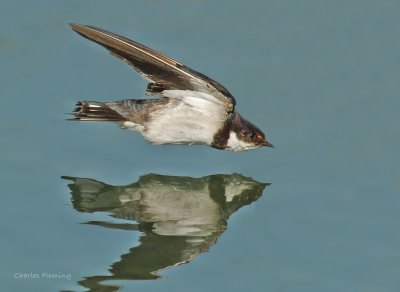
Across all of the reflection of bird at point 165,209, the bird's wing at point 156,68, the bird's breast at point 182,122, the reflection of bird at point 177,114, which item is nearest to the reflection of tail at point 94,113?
the reflection of bird at point 177,114

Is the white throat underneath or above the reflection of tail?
underneath

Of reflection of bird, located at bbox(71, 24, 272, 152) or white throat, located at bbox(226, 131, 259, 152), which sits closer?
reflection of bird, located at bbox(71, 24, 272, 152)

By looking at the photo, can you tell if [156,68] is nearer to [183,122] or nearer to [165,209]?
[183,122]

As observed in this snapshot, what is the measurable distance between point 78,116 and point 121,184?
109 cm

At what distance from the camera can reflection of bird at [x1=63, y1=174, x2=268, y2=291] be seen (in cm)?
939

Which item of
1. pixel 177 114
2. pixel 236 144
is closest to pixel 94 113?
pixel 177 114

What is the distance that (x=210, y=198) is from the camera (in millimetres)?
10945

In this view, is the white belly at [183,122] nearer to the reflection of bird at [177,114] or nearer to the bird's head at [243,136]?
the reflection of bird at [177,114]

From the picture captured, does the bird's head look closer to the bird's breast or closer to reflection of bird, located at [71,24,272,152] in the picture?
reflection of bird, located at [71,24,272,152]

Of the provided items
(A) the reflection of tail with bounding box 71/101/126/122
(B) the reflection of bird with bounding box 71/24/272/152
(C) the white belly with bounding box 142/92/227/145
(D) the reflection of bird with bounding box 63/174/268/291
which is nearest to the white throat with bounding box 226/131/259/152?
(B) the reflection of bird with bounding box 71/24/272/152

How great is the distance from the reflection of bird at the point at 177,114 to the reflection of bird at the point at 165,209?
0.58 m

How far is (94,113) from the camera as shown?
1127 cm

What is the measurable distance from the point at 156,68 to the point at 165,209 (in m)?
1.81

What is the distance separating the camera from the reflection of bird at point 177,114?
1091 centimetres
